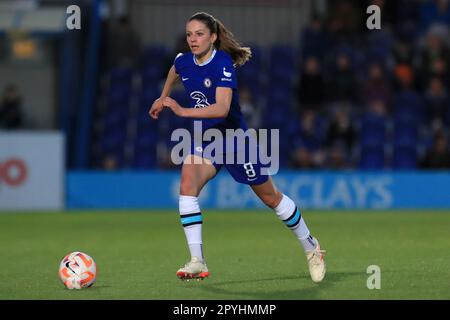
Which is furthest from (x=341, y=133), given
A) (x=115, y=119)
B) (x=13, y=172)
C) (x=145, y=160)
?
(x=13, y=172)

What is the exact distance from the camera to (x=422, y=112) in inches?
832

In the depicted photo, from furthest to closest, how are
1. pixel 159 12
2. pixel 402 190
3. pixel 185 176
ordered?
1. pixel 159 12
2. pixel 402 190
3. pixel 185 176

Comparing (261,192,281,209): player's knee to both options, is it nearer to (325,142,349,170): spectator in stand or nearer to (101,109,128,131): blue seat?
(325,142,349,170): spectator in stand

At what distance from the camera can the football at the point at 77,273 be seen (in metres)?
7.93

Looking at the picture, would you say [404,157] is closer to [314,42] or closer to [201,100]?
[314,42]

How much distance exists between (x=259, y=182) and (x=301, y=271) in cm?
119

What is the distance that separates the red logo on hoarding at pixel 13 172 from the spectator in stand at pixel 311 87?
560 centimetres

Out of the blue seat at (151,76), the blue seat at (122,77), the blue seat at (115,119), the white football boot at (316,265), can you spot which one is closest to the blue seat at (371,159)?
the blue seat at (151,76)

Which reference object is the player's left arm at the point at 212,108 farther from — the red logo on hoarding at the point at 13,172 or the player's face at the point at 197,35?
the red logo on hoarding at the point at 13,172

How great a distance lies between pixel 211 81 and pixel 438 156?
1173cm

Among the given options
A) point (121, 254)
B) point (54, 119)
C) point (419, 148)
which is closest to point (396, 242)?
point (121, 254)

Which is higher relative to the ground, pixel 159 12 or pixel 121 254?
pixel 159 12
